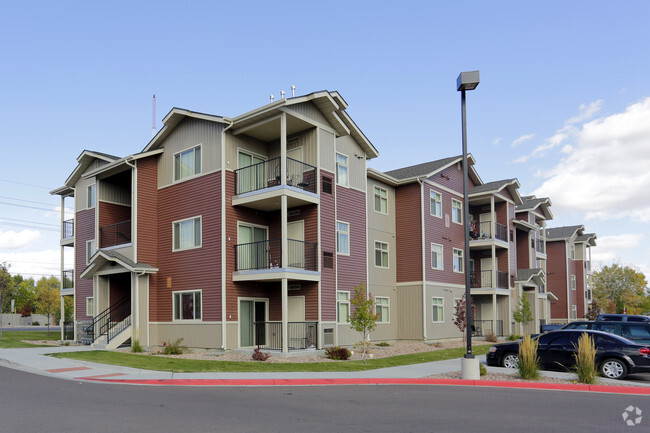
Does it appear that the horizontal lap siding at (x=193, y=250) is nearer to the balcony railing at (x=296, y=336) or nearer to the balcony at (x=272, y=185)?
the balcony at (x=272, y=185)

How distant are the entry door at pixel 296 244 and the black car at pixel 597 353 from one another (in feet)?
28.6

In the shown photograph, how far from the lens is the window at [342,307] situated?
25.7m

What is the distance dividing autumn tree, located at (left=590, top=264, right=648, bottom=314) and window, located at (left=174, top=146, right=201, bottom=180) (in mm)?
62657

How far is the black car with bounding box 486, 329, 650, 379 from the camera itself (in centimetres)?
1588

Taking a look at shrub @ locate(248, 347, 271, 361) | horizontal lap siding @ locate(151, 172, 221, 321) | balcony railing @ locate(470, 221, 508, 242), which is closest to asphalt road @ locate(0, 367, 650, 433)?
shrub @ locate(248, 347, 271, 361)

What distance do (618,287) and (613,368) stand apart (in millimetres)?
65549

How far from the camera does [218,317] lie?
917 inches

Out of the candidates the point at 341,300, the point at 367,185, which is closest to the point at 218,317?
the point at 341,300

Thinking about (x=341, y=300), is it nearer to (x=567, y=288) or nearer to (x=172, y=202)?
(x=172, y=202)

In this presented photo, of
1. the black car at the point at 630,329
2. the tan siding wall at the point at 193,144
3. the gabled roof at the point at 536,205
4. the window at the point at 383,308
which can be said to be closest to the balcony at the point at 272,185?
the tan siding wall at the point at 193,144

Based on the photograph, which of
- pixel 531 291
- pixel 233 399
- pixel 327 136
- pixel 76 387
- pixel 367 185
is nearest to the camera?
pixel 233 399

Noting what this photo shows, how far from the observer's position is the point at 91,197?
3194 centimetres

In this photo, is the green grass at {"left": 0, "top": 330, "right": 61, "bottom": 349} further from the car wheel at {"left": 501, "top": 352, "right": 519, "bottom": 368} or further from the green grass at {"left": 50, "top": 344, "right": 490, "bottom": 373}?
the car wheel at {"left": 501, "top": 352, "right": 519, "bottom": 368}

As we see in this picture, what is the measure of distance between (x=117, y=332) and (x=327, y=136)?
13158 millimetres
